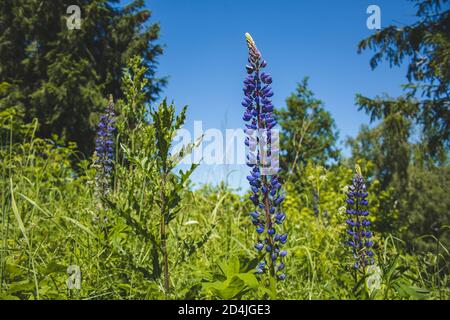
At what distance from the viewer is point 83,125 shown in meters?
20.8

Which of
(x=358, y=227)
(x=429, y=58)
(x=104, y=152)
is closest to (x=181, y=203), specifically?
(x=104, y=152)

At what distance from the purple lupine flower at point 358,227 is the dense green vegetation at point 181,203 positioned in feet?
0.32

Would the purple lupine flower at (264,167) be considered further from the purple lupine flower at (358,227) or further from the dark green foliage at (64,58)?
the dark green foliage at (64,58)

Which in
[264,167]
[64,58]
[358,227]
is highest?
[64,58]

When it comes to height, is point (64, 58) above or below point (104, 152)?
above

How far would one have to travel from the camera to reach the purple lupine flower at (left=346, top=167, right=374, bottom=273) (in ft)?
7.69

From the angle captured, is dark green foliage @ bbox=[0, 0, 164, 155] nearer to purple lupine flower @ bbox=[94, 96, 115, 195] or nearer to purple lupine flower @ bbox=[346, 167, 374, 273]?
purple lupine flower @ bbox=[94, 96, 115, 195]

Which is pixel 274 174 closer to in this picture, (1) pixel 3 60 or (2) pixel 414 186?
(1) pixel 3 60

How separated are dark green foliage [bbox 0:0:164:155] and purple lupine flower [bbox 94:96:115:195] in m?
16.4

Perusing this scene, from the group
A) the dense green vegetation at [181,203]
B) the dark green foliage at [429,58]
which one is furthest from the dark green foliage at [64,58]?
the dark green foliage at [429,58]

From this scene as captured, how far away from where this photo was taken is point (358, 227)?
2.46m

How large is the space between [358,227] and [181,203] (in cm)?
249

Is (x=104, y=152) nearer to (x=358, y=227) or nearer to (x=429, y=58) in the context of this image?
(x=358, y=227)

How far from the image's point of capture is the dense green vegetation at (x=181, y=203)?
1.99 meters
